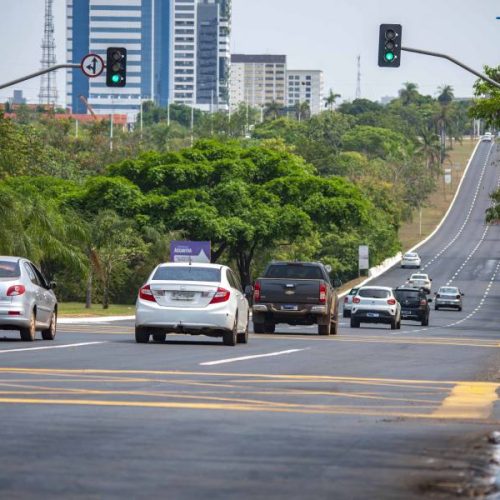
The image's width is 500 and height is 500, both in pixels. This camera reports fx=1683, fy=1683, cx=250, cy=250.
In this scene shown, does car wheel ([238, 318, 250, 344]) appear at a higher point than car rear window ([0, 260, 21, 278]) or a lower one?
lower

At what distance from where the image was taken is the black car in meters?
62.3

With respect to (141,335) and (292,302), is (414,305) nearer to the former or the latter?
(292,302)

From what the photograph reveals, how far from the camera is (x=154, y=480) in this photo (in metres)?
10.3

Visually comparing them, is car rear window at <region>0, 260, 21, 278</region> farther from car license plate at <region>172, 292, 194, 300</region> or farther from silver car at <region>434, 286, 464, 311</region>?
silver car at <region>434, 286, 464, 311</region>

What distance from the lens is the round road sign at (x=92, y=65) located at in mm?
40156

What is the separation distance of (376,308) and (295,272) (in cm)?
1146

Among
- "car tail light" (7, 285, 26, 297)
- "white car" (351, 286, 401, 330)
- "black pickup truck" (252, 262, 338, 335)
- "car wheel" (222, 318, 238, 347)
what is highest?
"car tail light" (7, 285, 26, 297)

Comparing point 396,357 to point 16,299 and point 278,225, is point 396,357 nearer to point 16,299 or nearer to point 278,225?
point 16,299

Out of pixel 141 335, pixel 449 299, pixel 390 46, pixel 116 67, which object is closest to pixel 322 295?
pixel 390 46

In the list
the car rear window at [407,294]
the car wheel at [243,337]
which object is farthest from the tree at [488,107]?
the car wheel at [243,337]

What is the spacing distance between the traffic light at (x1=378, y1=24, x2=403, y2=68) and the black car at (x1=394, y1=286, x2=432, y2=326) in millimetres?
25110

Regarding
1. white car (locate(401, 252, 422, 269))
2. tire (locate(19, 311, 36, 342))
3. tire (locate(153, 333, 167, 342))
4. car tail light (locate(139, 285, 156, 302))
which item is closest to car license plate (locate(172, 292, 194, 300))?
car tail light (locate(139, 285, 156, 302))

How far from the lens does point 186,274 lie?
30.8 metres

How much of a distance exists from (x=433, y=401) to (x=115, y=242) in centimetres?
5609
